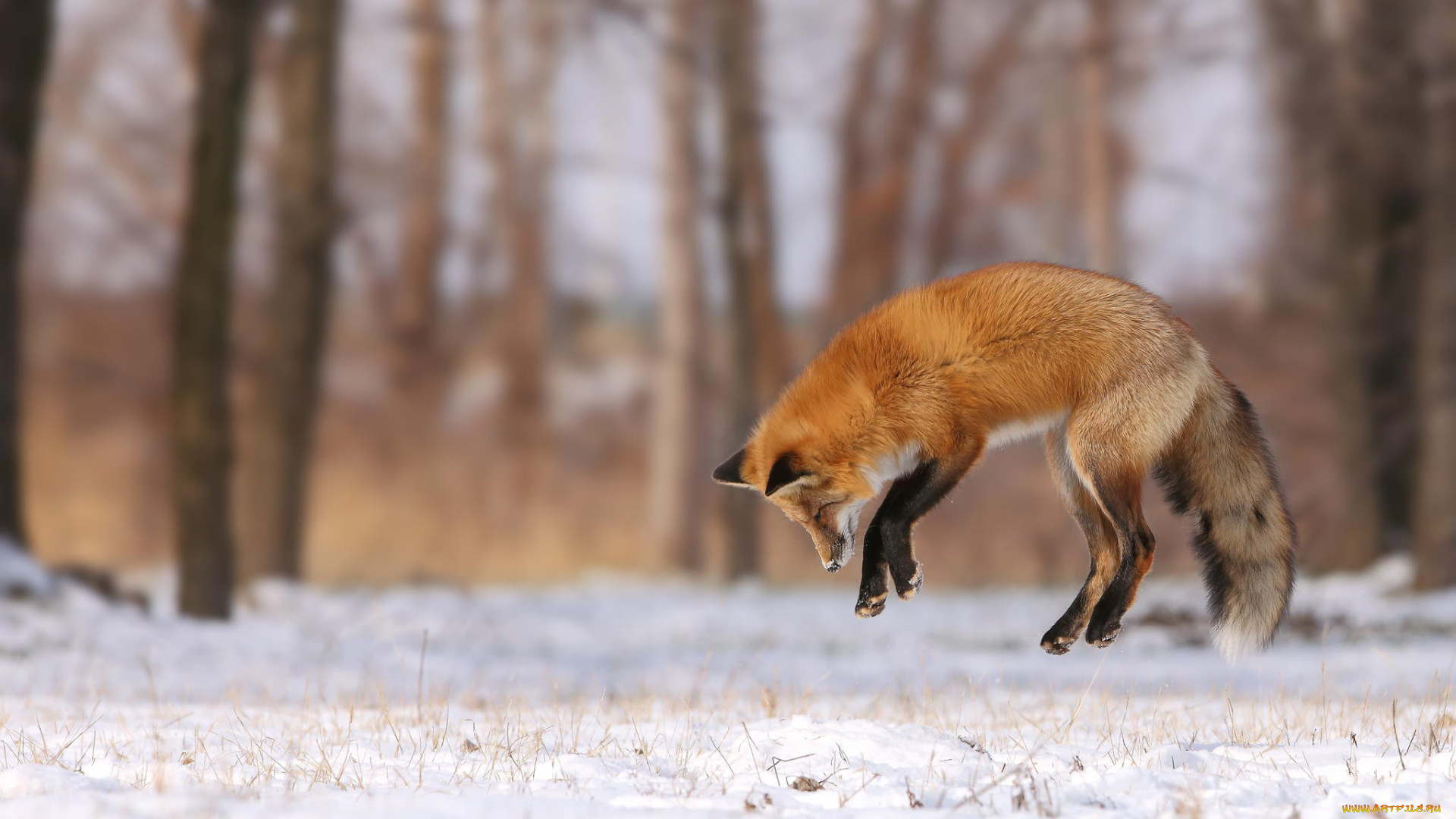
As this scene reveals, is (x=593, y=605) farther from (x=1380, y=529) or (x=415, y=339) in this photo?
(x=415, y=339)

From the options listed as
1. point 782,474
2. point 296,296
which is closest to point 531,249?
point 296,296

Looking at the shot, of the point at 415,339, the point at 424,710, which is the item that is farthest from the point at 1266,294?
the point at 424,710

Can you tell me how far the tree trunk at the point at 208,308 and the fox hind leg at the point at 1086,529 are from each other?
23.5 ft

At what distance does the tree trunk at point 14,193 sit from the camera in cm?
990

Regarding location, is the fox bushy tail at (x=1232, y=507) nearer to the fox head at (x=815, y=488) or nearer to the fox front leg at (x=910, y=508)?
the fox front leg at (x=910, y=508)

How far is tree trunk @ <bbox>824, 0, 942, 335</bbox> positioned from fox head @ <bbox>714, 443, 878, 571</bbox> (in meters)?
20.0

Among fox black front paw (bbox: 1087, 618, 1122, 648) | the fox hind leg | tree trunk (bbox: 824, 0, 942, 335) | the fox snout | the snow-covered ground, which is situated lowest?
the snow-covered ground

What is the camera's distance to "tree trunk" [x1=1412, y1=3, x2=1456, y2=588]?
1158 centimetres

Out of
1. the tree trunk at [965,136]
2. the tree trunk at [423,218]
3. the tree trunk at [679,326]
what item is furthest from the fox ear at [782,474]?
the tree trunk at [423,218]

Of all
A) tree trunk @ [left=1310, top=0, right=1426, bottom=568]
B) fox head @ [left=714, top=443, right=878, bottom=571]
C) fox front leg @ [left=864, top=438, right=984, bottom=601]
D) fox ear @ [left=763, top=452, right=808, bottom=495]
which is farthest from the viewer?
tree trunk @ [left=1310, top=0, right=1426, bottom=568]

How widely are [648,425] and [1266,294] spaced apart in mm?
13300

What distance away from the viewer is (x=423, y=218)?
1065 inches

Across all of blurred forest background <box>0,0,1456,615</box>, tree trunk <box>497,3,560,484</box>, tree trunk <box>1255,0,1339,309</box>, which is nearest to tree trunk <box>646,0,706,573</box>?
blurred forest background <box>0,0,1456,615</box>

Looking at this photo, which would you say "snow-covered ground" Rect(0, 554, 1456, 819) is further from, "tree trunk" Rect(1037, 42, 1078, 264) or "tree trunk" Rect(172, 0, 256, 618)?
"tree trunk" Rect(1037, 42, 1078, 264)
